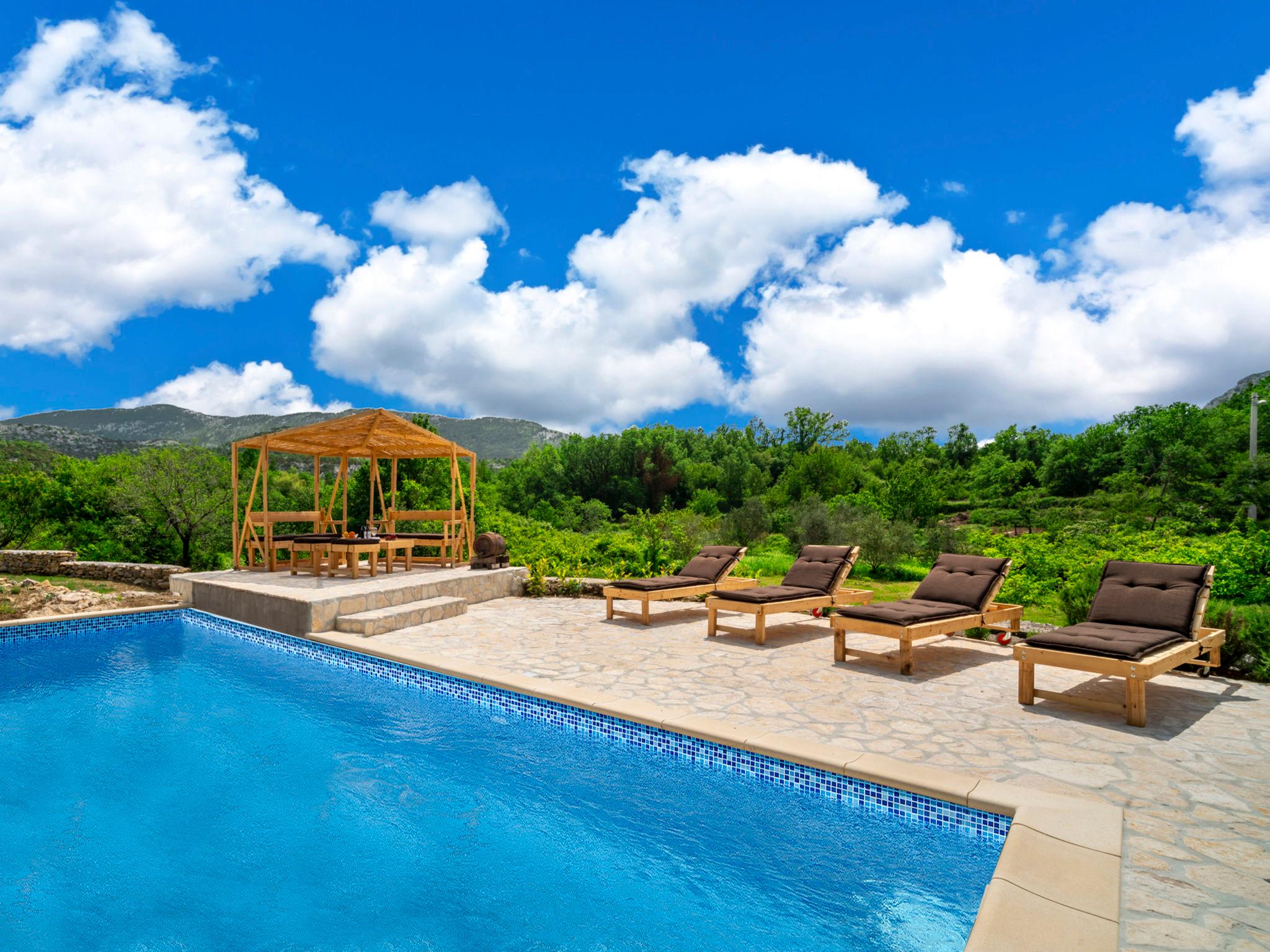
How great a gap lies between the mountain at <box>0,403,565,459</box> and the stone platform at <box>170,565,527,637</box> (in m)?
32.0

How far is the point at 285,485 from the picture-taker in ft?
126

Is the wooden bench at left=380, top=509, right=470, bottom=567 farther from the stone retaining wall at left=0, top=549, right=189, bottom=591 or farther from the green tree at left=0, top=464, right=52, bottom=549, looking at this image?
the green tree at left=0, top=464, right=52, bottom=549

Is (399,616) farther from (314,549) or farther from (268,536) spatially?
(268,536)

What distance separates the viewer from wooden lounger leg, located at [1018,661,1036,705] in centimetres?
502

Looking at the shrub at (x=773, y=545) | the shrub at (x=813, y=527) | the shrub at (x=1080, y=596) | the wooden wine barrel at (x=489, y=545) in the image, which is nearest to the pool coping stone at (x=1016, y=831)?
the shrub at (x=1080, y=596)

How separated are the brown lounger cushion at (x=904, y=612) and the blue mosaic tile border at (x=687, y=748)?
2.19m

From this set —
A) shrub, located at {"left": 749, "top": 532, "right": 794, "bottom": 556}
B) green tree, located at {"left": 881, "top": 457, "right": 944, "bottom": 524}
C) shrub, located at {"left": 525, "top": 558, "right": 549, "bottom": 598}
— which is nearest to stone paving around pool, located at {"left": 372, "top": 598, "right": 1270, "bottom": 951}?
shrub, located at {"left": 525, "top": 558, "right": 549, "bottom": 598}

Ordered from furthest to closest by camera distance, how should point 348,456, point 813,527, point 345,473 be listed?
point 813,527
point 348,456
point 345,473

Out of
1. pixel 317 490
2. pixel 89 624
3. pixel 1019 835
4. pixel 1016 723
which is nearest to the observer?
pixel 1019 835

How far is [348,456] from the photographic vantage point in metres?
13.3

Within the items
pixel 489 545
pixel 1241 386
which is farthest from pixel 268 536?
pixel 1241 386

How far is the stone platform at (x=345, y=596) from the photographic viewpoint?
8.10 m

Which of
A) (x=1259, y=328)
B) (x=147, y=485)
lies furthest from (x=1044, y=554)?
(x=1259, y=328)

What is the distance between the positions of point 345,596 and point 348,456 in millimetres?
5532
